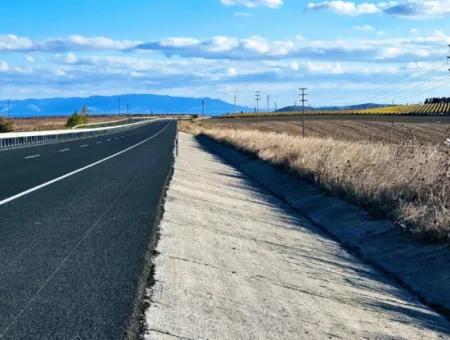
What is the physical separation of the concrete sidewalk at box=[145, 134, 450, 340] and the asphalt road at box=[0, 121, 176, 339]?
0.34 meters

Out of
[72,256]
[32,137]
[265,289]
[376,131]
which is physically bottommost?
[376,131]

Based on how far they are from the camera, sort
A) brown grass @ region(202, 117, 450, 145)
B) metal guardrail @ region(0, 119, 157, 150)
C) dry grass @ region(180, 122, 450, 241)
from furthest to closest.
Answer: brown grass @ region(202, 117, 450, 145) → metal guardrail @ region(0, 119, 157, 150) → dry grass @ region(180, 122, 450, 241)

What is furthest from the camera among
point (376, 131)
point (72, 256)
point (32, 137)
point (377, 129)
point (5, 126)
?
point (377, 129)

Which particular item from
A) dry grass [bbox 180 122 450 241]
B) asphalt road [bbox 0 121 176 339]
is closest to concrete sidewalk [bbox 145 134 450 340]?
asphalt road [bbox 0 121 176 339]

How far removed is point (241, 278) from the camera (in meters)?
7.96

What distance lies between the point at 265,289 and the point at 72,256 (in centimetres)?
220

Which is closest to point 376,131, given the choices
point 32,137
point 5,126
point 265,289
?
point 32,137

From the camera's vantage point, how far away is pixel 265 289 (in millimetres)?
7566

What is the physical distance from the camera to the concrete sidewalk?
5988 mm

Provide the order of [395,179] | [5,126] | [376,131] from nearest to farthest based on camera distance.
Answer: [395,179], [5,126], [376,131]

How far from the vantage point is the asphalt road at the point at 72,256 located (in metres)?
5.38

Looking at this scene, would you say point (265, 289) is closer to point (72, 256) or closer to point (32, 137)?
point (72, 256)

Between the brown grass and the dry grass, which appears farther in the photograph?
the brown grass

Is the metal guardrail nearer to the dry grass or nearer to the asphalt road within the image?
the dry grass
